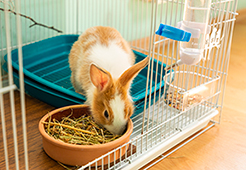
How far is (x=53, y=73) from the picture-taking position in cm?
230

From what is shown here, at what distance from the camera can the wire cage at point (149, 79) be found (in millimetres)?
1362

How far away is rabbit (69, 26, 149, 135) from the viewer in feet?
4.78

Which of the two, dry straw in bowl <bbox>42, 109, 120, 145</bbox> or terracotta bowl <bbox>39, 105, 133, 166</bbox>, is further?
dry straw in bowl <bbox>42, 109, 120, 145</bbox>

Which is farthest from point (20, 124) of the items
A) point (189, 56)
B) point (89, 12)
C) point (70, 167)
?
point (89, 12)

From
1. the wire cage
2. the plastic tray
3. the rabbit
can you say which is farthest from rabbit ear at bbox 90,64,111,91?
the plastic tray

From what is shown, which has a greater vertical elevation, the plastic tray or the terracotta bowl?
the plastic tray

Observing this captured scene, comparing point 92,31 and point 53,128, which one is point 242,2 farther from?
point 53,128

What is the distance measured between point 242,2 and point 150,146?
3.98 meters

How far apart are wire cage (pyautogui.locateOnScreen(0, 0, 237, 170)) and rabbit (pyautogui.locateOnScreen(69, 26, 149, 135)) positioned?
109 millimetres

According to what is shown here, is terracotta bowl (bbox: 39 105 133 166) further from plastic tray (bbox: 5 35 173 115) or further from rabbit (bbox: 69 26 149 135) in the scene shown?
plastic tray (bbox: 5 35 173 115)

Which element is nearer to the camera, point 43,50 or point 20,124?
point 20,124

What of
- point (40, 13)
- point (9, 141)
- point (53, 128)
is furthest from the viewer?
point (40, 13)

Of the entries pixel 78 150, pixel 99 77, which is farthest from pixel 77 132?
pixel 99 77

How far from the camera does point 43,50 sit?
2449 mm
